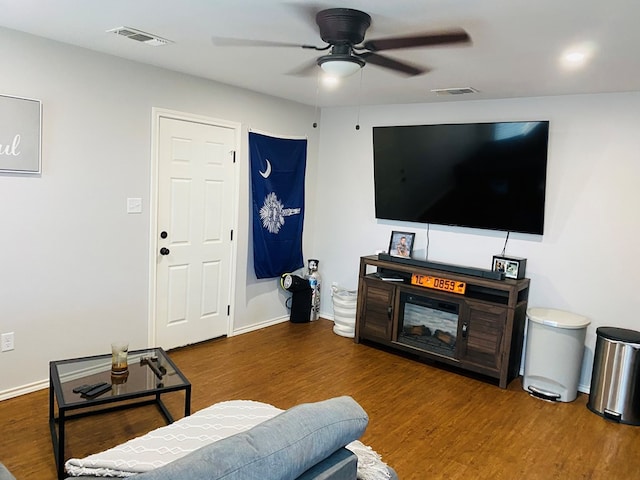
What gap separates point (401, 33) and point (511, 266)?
2.31 m

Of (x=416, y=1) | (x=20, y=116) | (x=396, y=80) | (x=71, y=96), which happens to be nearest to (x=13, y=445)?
(x=20, y=116)

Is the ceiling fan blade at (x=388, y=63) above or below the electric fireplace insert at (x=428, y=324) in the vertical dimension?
above

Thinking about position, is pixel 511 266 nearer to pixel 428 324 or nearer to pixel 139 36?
pixel 428 324

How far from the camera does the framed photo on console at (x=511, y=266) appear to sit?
408 cm

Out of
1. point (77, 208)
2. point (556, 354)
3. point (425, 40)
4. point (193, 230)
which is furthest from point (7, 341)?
point (556, 354)

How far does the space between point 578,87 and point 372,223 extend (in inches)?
90.8

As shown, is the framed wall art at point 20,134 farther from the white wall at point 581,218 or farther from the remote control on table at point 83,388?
the white wall at point 581,218

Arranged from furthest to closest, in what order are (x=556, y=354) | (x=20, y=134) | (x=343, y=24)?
(x=556, y=354), (x=20, y=134), (x=343, y=24)

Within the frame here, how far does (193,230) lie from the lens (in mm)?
4375

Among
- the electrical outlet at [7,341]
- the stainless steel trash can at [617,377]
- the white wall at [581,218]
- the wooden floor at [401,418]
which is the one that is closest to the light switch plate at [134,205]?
the electrical outlet at [7,341]

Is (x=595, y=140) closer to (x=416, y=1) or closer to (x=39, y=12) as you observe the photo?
(x=416, y=1)

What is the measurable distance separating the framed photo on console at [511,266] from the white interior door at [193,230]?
2.47 meters

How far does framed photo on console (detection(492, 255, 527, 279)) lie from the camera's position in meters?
4.08

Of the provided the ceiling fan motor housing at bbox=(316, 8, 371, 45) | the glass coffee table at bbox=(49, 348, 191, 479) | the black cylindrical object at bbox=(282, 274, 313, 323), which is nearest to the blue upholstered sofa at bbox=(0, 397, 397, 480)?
the glass coffee table at bbox=(49, 348, 191, 479)
